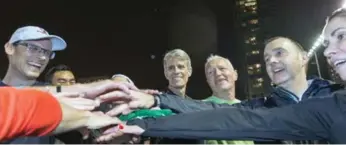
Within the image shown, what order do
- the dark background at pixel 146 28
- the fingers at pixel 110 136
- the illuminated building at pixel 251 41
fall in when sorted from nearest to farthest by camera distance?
the fingers at pixel 110 136
the dark background at pixel 146 28
the illuminated building at pixel 251 41

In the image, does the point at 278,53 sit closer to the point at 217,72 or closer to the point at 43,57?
the point at 217,72

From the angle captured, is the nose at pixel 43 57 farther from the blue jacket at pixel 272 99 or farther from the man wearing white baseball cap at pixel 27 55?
the blue jacket at pixel 272 99

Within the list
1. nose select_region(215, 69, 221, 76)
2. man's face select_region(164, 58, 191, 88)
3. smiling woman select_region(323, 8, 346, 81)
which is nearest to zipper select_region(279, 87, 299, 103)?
smiling woman select_region(323, 8, 346, 81)

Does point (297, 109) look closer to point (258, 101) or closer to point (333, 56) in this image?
point (333, 56)

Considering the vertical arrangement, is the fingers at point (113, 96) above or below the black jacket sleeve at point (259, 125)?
above

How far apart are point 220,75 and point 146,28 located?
5.07 m

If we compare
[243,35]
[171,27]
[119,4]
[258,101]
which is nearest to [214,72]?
[258,101]

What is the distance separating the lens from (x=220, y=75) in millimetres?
3230

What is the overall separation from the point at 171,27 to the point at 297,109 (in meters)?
6.88

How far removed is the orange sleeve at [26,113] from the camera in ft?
3.18

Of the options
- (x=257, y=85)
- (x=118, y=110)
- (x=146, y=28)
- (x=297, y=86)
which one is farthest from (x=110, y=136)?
(x=257, y=85)

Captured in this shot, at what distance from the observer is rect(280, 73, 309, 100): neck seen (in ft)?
8.13

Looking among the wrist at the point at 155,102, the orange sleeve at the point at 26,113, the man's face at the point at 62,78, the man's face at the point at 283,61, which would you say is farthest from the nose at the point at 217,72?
the orange sleeve at the point at 26,113

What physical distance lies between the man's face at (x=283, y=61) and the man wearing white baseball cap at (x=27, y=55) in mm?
1368
